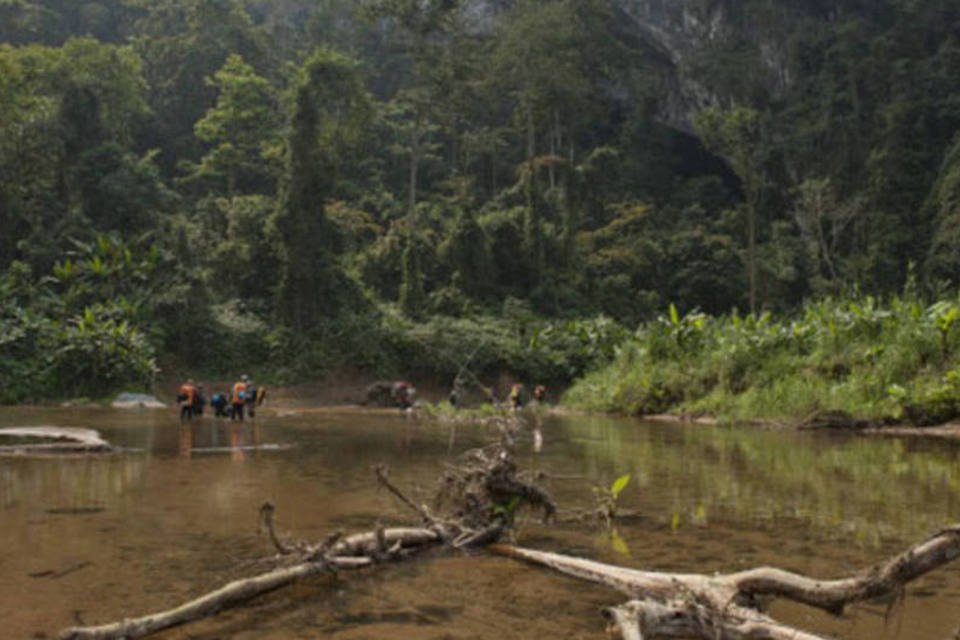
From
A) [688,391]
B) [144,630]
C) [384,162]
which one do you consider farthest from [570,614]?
[384,162]

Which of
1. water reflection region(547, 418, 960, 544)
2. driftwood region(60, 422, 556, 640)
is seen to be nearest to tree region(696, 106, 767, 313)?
water reflection region(547, 418, 960, 544)

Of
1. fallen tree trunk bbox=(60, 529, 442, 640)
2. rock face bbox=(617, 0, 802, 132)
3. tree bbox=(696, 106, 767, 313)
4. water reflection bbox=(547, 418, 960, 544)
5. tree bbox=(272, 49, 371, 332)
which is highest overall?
rock face bbox=(617, 0, 802, 132)

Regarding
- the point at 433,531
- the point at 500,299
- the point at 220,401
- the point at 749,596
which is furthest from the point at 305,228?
the point at 749,596

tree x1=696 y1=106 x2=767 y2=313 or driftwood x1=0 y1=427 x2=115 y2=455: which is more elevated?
tree x1=696 y1=106 x2=767 y2=313

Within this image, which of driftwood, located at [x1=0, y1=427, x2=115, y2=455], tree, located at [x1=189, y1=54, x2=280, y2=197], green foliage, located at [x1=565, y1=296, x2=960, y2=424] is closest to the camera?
driftwood, located at [x1=0, y1=427, x2=115, y2=455]

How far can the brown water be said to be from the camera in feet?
15.1

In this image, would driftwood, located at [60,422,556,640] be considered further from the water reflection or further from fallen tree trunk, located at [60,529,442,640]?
the water reflection

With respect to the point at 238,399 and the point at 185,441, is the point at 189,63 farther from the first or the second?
the point at 185,441

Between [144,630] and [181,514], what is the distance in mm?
3582

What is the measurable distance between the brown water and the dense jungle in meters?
8.10

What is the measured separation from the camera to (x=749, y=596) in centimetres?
410

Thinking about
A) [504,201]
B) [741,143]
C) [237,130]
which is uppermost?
[237,130]

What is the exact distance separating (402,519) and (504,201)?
3706cm

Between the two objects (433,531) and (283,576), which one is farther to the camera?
(433,531)
